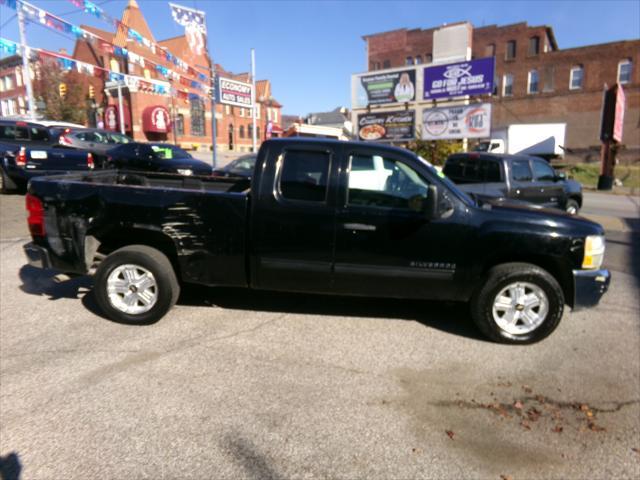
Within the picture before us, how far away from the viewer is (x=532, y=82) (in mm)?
52188

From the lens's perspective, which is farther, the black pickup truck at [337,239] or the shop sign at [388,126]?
the shop sign at [388,126]

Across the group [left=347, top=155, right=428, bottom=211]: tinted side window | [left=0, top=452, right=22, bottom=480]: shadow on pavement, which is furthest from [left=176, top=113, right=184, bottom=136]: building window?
[left=0, top=452, right=22, bottom=480]: shadow on pavement

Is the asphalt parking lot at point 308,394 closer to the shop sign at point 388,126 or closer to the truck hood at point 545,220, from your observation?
the truck hood at point 545,220

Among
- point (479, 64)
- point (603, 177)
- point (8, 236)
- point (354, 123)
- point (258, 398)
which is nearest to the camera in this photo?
point (258, 398)

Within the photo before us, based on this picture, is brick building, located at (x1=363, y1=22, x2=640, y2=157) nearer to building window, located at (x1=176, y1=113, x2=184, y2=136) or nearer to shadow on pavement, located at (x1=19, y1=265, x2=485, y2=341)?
building window, located at (x1=176, y1=113, x2=184, y2=136)

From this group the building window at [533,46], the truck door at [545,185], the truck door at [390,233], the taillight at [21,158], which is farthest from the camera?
the building window at [533,46]

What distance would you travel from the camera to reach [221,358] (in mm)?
3812

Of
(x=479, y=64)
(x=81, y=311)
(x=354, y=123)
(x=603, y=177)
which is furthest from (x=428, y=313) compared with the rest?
(x=354, y=123)

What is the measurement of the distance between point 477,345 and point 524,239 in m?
→ 1.07

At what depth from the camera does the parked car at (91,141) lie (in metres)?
12.9

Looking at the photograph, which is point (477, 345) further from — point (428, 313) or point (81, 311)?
point (81, 311)

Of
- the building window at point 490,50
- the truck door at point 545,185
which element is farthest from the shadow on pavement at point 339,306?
the building window at point 490,50

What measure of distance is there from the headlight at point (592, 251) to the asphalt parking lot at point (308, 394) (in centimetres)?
78

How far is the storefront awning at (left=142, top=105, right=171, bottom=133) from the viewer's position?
142ft
